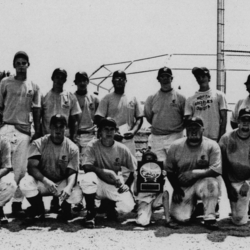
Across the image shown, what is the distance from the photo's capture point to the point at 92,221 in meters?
4.71

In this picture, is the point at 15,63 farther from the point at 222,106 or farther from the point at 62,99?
the point at 222,106

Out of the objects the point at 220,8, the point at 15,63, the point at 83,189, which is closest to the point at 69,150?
the point at 83,189

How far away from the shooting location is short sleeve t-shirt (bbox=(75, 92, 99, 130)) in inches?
248

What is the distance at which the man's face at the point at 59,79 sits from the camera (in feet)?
18.1

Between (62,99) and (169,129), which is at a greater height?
(62,99)

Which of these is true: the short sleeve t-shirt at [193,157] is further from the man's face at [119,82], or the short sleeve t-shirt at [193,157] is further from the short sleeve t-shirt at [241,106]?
the man's face at [119,82]

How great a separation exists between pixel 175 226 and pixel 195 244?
62 cm

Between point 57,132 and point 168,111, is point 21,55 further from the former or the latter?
point 168,111

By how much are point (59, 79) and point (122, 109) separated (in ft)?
3.26

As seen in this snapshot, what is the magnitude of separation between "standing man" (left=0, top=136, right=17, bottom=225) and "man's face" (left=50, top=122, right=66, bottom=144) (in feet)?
1.79

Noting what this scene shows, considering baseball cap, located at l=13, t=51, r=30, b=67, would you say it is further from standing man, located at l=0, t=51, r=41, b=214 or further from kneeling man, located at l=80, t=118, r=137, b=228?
kneeling man, located at l=80, t=118, r=137, b=228

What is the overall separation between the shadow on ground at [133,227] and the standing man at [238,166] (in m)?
0.21

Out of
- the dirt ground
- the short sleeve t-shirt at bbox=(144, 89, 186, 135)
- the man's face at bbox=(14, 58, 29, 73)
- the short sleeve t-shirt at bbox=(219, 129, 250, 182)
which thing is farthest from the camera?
the short sleeve t-shirt at bbox=(144, 89, 186, 135)

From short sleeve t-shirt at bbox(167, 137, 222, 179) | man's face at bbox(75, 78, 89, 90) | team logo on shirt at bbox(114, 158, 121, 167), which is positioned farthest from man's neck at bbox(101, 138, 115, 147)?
man's face at bbox(75, 78, 89, 90)
